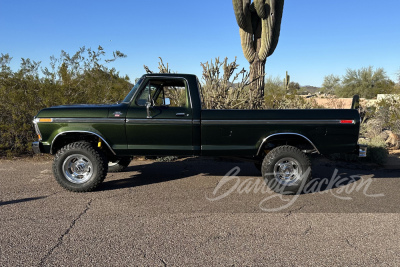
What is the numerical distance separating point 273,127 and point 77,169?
3473 mm

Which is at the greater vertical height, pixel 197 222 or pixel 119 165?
pixel 119 165

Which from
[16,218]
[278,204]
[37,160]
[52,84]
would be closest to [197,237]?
[278,204]

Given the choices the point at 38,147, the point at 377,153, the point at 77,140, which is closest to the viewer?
the point at 38,147

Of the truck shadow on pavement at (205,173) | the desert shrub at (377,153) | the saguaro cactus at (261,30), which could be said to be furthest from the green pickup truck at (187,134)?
the saguaro cactus at (261,30)

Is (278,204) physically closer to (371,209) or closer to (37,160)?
(371,209)

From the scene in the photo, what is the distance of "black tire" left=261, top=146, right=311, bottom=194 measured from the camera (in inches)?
223

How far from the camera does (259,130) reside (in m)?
5.71

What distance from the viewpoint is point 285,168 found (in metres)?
5.80

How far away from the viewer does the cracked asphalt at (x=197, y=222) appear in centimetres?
336

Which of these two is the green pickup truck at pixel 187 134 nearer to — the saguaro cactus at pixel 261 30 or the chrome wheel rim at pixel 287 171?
the chrome wheel rim at pixel 287 171

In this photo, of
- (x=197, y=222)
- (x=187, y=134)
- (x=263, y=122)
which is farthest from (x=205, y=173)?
(x=197, y=222)

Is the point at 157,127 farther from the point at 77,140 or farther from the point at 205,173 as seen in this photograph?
the point at 205,173

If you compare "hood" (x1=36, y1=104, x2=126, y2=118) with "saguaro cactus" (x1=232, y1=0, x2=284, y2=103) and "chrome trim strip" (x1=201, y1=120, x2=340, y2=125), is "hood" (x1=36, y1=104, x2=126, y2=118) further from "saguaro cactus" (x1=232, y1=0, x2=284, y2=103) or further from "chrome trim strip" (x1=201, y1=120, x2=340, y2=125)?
"saguaro cactus" (x1=232, y1=0, x2=284, y2=103)

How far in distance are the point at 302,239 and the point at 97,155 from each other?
3.56 metres
